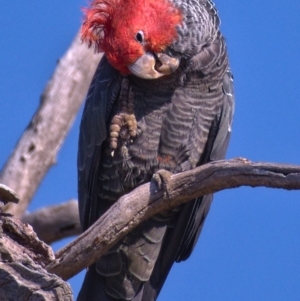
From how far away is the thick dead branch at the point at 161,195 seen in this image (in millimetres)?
3012

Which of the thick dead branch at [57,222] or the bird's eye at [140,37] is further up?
the bird's eye at [140,37]

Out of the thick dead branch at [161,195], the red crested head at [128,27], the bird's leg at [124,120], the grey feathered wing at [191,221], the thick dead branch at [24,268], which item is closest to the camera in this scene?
the thick dead branch at [24,268]

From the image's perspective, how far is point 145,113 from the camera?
4.05m

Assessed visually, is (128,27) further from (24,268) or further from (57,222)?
(57,222)

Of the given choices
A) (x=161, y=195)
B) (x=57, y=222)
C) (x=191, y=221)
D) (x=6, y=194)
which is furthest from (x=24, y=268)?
(x=57, y=222)

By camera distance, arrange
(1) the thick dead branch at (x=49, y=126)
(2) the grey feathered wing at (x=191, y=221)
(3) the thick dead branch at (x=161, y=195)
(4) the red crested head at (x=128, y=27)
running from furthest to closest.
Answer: (1) the thick dead branch at (x=49, y=126) → (2) the grey feathered wing at (x=191, y=221) → (4) the red crested head at (x=128, y=27) → (3) the thick dead branch at (x=161, y=195)

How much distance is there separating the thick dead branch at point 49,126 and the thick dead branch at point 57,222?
16 cm

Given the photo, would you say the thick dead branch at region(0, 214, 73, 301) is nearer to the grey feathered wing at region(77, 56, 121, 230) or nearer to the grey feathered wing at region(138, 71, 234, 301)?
the grey feathered wing at region(77, 56, 121, 230)

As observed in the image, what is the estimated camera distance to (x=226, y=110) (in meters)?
4.14

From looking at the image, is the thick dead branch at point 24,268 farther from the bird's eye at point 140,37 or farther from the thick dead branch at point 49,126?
the thick dead branch at point 49,126

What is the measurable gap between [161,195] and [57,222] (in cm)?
191

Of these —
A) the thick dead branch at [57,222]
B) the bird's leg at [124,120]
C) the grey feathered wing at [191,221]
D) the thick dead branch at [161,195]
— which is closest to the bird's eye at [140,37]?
the bird's leg at [124,120]

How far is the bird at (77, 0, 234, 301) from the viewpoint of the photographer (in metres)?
3.87

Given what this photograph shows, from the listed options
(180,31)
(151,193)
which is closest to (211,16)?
(180,31)
